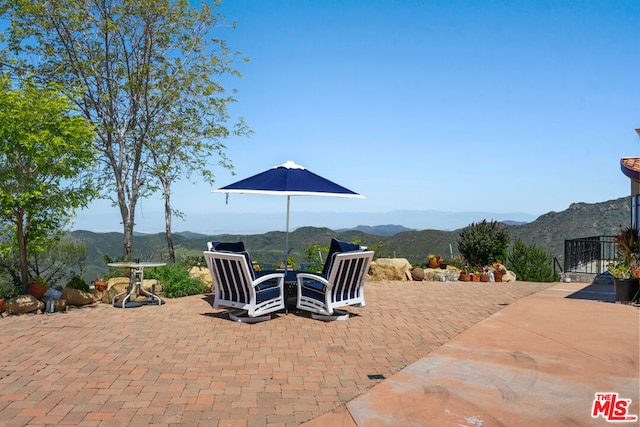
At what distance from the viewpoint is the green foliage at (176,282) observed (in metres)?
9.70

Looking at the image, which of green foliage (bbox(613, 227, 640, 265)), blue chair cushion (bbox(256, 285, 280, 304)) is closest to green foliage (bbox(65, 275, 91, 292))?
blue chair cushion (bbox(256, 285, 280, 304))

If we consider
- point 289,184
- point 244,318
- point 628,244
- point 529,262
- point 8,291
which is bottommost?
point 244,318

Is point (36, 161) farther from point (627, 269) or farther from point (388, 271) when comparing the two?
point (627, 269)

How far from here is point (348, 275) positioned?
7656 mm

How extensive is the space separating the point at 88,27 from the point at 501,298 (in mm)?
12473

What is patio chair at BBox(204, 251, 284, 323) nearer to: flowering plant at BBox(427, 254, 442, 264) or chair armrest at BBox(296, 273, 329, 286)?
chair armrest at BBox(296, 273, 329, 286)

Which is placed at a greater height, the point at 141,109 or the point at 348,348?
the point at 141,109

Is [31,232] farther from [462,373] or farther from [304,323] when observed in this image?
[462,373]

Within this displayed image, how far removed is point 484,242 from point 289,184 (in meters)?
7.07

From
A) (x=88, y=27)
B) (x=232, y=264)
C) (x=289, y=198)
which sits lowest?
(x=232, y=264)

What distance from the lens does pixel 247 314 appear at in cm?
780

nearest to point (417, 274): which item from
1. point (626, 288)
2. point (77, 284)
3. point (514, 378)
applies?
point (626, 288)

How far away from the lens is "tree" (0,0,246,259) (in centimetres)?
1400

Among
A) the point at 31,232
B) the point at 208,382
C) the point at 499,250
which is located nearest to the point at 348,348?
the point at 208,382
